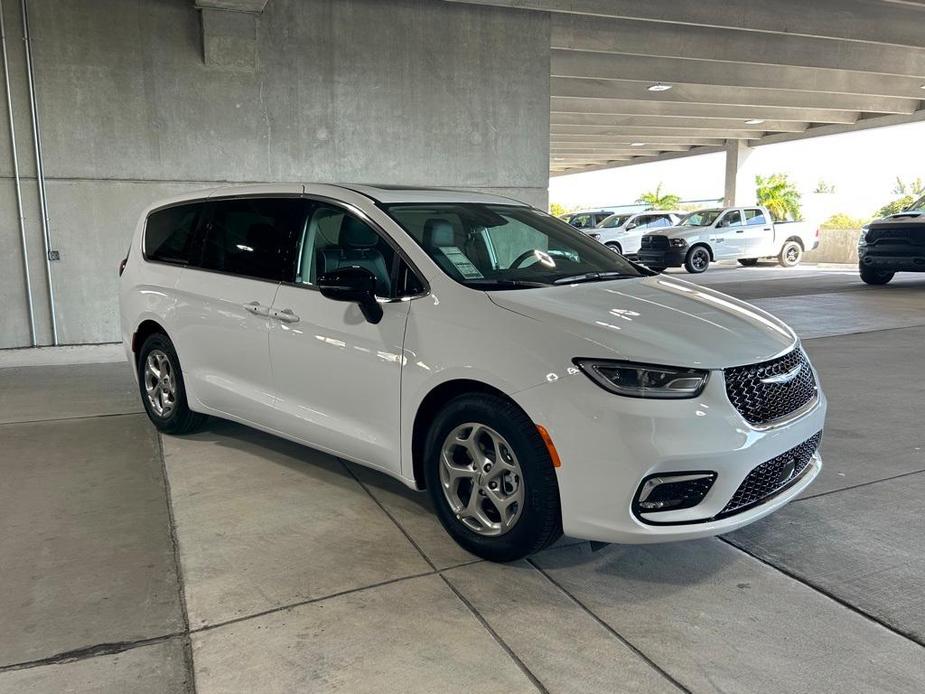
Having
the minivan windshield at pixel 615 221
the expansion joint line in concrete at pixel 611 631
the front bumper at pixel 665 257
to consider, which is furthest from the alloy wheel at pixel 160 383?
the minivan windshield at pixel 615 221

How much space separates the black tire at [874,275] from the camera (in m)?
15.0

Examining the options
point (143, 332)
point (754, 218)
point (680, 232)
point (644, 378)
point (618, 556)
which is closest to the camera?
point (644, 378)

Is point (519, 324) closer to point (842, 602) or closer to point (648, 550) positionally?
point (648, 550)

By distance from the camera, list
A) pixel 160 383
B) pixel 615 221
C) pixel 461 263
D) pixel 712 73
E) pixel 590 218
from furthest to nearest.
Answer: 1. pixel 590 218
2. pixel 615 221
3. pixel 712 73
4. pixel 160 383
5. pixel 461 263

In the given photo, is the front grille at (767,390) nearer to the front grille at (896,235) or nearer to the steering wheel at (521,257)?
the steering wheel at (521,257)

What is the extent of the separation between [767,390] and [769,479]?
1.22 ft

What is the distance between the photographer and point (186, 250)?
5.04 metres

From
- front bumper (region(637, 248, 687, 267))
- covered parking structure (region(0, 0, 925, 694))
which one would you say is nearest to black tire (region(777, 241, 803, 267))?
front bumper (region(637, 248, 687, 267))

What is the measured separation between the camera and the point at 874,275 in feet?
49.7

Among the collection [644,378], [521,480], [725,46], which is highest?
[725,46]

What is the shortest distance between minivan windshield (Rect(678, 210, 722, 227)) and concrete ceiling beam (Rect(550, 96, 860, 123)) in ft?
10.1

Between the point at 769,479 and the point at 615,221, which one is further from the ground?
the point at 615,221

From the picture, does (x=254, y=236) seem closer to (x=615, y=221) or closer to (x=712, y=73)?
(x=712, y=73)

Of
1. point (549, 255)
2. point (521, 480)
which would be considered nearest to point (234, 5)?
point (549, 255)
